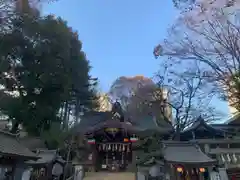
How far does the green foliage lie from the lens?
2125 centimetres

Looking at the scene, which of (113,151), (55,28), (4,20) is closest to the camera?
(4,20)

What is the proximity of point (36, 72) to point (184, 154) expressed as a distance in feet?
61.9

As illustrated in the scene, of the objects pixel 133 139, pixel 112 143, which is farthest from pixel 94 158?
pixel 133 139

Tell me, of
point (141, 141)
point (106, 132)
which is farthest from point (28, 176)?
point (141, 141)

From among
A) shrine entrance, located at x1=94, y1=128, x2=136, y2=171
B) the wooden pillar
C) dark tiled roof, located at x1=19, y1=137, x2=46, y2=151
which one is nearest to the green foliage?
dark tiled roof, located at x1=19, y1=137, x2=46, y2=151

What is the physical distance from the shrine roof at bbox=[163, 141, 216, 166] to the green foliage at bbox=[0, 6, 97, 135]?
14.8 meters

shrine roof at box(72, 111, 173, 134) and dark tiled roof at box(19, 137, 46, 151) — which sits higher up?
shrine roof at box(72, 111, 173, 134)

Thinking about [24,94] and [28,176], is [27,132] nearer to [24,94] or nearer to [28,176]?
[24,94]

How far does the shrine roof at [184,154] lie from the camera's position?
11156 millimetres

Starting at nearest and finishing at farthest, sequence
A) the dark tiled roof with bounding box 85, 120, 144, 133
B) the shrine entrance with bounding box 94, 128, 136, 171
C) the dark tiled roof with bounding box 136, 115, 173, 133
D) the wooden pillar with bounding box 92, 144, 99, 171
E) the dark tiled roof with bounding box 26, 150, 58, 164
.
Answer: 1. the dark tiled roof with bounding box 26, 150, 58, 164
2. the wooden pillar with bounding box 92, 144, 99, 171
3. the dark tiled roof with bounding box 85, 120, 144, 133
4. the shrine entrance with bounding box 94, 128, 136, 171
5. the dark tiled roof with bounding box 136, 115, 173, 133

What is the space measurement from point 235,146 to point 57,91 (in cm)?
1950

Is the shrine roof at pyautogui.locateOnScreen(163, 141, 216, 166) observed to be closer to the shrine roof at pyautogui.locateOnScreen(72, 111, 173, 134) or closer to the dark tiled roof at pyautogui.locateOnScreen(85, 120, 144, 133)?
the dark tiled roof at pyautogui.locateOnScreen(85, 120, 144, 133)

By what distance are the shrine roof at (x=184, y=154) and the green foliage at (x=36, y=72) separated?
14785mm

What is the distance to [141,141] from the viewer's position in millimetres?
19266
